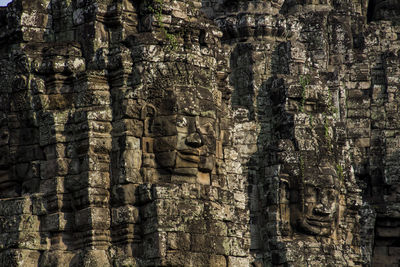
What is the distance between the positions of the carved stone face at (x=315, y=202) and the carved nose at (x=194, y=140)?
12342 mm

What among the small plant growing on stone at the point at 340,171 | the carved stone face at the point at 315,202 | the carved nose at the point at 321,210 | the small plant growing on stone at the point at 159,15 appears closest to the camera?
the small plant growing on stone at the point at 159,15

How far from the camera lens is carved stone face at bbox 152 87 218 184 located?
36.8 metres

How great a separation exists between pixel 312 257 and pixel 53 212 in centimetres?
1357

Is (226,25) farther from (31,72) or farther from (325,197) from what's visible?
(31,72)

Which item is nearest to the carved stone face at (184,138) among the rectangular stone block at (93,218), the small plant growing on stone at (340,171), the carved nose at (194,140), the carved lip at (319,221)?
the carved nose at (194,140)

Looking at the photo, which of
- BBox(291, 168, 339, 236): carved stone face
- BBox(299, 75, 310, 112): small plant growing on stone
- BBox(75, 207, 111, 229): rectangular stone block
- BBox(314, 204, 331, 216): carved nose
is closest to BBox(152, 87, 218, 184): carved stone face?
BBox(75, 207, 111, 229): rectangular stone block

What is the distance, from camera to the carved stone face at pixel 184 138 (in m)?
36.8

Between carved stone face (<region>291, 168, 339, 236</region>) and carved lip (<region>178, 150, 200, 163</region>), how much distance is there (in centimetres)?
1225

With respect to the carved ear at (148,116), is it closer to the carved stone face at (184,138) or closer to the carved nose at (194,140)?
the carved stone face at (184,138)

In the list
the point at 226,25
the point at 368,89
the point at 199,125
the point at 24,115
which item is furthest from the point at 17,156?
the point at 368,89

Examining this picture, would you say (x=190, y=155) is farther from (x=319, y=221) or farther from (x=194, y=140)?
(x=319, y=221)

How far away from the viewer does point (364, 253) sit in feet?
178

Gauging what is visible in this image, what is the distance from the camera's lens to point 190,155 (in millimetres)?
36875

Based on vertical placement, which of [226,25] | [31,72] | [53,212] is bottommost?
[53,212]
